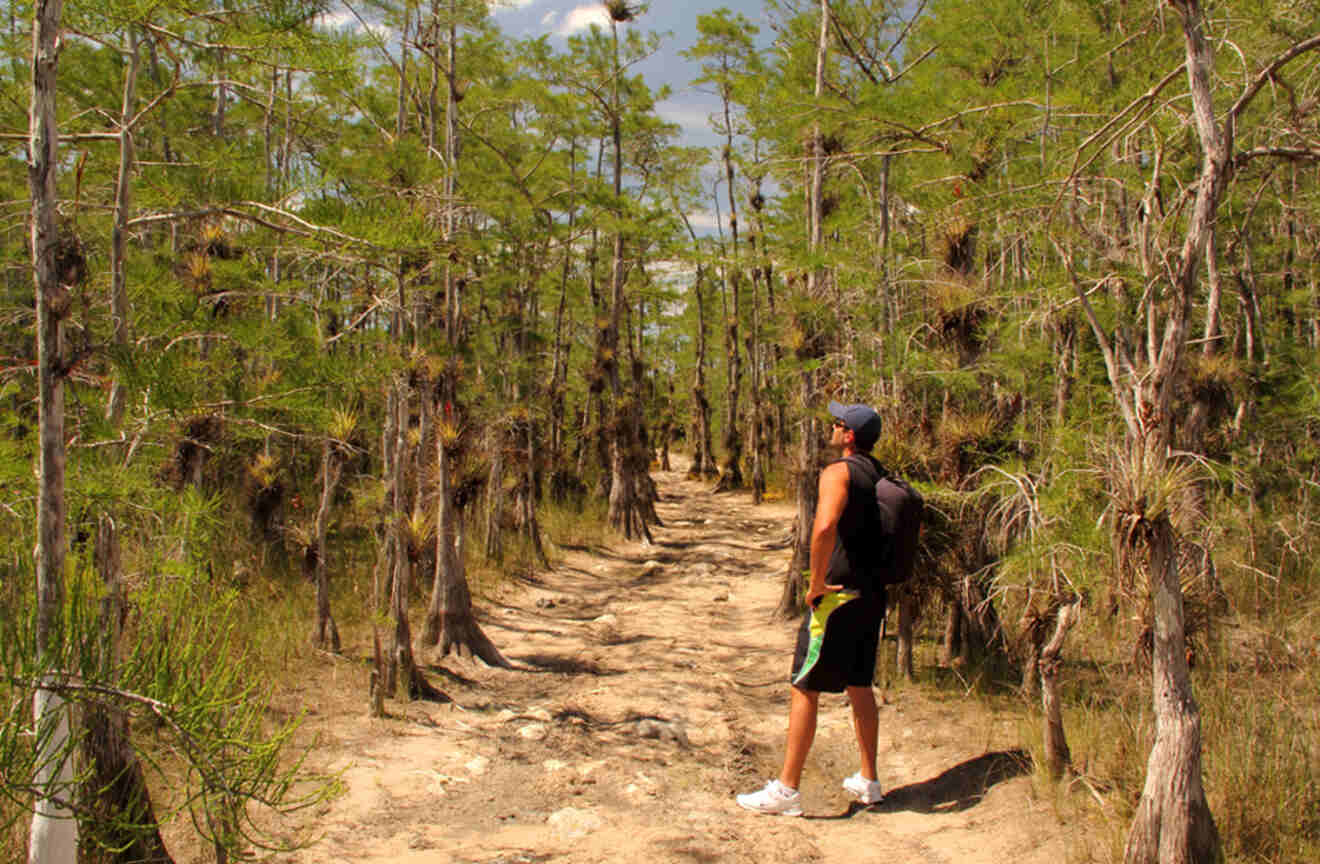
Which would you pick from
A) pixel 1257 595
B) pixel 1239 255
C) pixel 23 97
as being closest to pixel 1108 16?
pixel 1239 255

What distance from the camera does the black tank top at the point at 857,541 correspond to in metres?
4.18

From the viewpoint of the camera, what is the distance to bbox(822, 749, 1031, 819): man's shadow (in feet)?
14.3

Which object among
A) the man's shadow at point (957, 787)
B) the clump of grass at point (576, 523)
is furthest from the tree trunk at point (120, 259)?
the clump of grass at point (576, 523)

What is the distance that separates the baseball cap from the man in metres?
0.20

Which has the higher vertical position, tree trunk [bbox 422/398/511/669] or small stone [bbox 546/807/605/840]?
tree trunk [bbox 422/398/511/669]

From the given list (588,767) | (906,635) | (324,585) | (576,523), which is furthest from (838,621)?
(576,523)

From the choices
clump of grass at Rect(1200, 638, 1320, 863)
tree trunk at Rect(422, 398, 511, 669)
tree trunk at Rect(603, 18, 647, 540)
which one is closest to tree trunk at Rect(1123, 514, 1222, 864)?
clump of grass at Rect(1200, 638, 1320, 863)

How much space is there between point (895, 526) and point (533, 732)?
3.20 meters

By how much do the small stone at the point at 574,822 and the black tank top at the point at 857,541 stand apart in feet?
5.96

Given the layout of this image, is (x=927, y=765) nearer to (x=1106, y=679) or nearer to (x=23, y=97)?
(x=1106, y=679)

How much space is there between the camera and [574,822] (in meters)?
4.38

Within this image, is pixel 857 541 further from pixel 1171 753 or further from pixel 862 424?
pixel 1171 753

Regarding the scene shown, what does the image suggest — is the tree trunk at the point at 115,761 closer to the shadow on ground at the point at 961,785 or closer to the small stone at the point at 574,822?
the small stone at the point at 574,822

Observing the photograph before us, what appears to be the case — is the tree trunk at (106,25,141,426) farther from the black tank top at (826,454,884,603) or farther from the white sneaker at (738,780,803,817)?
the white sneaker at (738,780,803,817)
